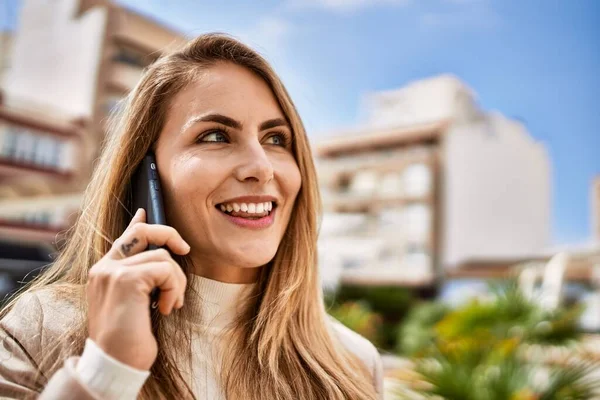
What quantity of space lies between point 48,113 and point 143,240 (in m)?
6.29

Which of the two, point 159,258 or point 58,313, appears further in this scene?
point 58,313

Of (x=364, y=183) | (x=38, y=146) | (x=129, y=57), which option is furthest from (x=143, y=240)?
(x=364, y=183)

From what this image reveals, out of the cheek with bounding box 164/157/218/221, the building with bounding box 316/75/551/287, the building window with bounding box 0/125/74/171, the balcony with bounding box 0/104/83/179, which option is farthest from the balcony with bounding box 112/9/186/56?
the building with bounding box 316/75/551/287

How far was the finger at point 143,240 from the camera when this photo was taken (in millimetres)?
747

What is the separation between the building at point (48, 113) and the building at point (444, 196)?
1167cm

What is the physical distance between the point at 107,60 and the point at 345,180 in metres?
15.7

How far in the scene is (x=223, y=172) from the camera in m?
0.93

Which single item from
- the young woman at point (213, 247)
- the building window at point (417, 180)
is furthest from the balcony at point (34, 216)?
the building window at point (417, 180)

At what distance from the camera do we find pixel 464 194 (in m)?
18.2

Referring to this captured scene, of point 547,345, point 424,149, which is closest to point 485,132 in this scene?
point 424,149

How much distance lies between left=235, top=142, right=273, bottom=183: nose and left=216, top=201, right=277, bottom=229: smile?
0.15 ft

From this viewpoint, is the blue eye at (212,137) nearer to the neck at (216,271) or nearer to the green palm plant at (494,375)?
→ the neck at (216,271)

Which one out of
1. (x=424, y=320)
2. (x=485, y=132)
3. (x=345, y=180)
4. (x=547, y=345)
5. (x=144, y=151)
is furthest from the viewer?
(x=345, y=180)

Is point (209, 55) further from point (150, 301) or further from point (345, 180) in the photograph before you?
point (345, 180)
